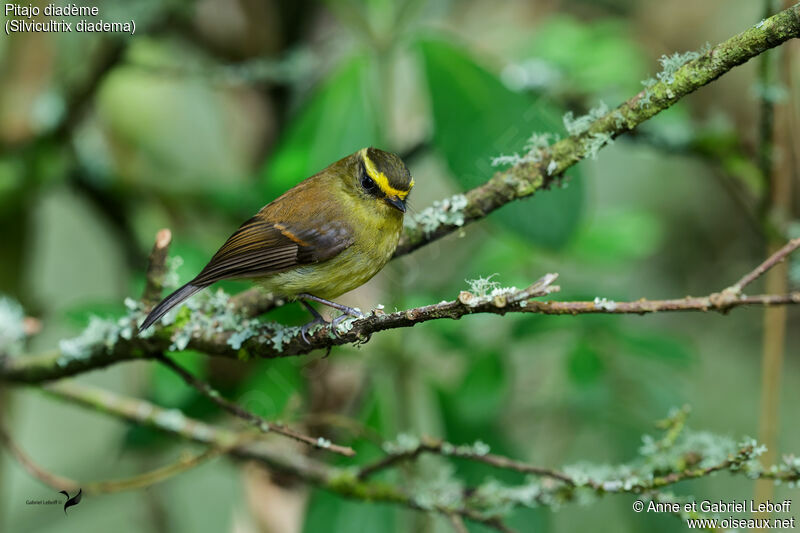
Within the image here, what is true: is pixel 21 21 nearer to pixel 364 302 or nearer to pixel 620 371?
pixel 364 302

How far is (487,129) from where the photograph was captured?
227 centimetres

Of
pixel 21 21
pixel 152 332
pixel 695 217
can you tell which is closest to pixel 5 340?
pixel 152 332

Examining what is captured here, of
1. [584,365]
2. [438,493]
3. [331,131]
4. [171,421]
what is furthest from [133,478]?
[584,365]

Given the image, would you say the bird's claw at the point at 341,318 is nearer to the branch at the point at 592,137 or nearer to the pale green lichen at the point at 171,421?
the branch at the point at 592,137

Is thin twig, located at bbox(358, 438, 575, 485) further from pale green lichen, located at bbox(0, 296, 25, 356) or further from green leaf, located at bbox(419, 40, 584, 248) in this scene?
pale green lichen, located at bbox(0, 296, 25, 356)

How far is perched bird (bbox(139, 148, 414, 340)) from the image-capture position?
190 cm

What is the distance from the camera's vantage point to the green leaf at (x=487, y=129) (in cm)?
211

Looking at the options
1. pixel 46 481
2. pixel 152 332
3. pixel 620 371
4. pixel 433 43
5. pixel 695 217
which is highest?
pixel 695 217

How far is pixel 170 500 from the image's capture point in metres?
3.81

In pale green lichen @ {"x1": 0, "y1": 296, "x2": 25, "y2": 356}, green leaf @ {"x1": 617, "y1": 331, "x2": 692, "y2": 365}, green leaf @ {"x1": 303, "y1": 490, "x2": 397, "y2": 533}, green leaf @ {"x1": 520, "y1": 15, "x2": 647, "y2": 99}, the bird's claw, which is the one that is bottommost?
green leaf @ {"x1": 303, "y1": 490, "x2": 397, "y2": 533}

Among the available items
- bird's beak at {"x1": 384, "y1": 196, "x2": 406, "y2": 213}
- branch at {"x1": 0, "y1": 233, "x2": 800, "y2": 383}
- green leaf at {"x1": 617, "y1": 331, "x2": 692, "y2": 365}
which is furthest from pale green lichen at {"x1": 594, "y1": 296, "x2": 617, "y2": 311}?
green leaf at {"x1": 617, "y1": 331, "x2": 692, "y2": 365}

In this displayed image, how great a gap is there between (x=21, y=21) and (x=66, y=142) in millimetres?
672

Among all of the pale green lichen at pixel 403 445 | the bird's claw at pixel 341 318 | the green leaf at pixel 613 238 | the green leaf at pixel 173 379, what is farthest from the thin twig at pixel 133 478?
the green leaf at pixel 613 238

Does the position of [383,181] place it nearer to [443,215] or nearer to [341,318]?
[443,215]
